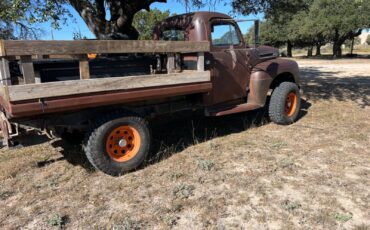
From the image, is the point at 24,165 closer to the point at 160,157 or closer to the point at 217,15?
the point at 160,157

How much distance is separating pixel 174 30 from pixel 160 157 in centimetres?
220

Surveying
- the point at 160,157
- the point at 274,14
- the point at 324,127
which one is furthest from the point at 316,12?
the point at 160,157

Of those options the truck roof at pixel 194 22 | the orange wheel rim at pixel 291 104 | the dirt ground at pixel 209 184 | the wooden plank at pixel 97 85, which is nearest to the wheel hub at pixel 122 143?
the dirt ground at pixel 209 184

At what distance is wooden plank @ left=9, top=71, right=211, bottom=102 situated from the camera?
3184mm

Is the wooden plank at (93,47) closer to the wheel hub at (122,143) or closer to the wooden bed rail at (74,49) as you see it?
the wooden bed rail at (74,49)

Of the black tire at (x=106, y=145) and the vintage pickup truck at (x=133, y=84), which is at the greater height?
the vintage pickup truck at (x=133, y=84)

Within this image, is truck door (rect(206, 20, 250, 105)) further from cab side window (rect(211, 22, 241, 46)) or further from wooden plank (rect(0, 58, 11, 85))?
wooden plank (rect(0, 58, 11, 85))

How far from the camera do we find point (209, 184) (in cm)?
382

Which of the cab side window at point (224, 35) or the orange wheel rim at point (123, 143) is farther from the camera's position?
the cab side window at point (224, 35)

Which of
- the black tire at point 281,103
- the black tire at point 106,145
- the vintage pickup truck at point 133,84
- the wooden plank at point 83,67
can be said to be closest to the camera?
the vintage pickup truck at point 133,84

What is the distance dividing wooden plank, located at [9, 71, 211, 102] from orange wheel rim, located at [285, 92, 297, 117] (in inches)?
90.1

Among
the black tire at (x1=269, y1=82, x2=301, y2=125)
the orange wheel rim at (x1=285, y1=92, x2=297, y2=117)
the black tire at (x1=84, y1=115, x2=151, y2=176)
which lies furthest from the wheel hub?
the orange wheel rim at (x1=285, y1=92, x2=297, y2=117)

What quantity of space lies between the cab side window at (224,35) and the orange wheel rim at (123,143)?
2.02m

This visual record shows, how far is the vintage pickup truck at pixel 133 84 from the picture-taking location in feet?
10.9
